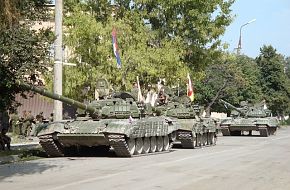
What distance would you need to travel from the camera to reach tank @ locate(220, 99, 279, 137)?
32.0 m

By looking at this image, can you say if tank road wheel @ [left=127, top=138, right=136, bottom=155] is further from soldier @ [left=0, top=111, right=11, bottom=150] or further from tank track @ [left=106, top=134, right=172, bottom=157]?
soldier @ [left=0, top=111, right=11, bottom=150]

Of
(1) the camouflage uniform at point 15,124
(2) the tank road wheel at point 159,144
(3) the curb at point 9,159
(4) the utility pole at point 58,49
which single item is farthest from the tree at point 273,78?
(3) the curb at point 9,159

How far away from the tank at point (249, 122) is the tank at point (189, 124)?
7564 millimetres

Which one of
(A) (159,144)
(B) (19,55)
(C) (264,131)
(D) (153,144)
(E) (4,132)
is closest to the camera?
(B) (19,55)

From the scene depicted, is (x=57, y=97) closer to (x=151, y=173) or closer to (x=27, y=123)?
(x=151, y=173)

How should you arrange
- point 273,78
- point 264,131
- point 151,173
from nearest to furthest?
point 151,173, point 264,131, point 273,78

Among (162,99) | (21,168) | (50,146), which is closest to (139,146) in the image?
(50,146)

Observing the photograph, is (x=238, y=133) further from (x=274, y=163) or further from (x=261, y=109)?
(x=274, y=163)

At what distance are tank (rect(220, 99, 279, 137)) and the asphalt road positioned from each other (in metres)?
14.9

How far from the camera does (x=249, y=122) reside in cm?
3212

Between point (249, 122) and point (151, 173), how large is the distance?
20.3m

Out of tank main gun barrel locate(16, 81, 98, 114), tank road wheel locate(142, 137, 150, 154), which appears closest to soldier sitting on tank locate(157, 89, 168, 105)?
tank road wheel locate(142, 137, 150, 154)

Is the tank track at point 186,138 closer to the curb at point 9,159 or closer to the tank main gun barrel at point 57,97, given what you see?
the tank main gun barrel at point 57,97

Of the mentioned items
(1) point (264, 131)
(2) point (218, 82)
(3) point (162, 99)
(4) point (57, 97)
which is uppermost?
(2) point (218, 82)
